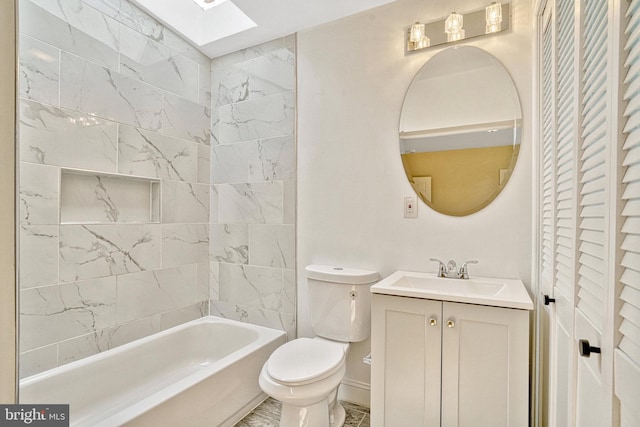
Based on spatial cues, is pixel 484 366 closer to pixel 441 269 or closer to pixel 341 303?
pixel 441 269

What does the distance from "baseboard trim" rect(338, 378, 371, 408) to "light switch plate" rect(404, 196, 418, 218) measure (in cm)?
112

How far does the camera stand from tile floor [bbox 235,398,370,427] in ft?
6.30

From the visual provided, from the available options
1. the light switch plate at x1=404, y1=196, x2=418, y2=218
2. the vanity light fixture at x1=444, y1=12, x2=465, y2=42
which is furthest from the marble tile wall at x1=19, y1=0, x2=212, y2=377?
the vanity light fixture at x1=444, y1=12, x2=465, y2=42

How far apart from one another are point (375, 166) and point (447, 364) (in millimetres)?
1173

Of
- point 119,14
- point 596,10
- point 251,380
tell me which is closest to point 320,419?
point 251,380

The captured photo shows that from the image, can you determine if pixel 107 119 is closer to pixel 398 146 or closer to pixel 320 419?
pixel 398 146

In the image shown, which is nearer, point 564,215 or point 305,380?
point 564,215

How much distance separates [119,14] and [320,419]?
262 cm

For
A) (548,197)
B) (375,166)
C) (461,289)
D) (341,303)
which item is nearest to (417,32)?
(375,166)

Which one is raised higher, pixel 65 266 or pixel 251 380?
pixel 65 266

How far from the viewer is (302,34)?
2.35m

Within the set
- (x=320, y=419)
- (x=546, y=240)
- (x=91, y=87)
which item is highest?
(x=91, y=87)

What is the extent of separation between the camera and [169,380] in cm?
217

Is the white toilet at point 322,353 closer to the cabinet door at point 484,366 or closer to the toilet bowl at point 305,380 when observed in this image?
the toilet bowl at point 305,380
